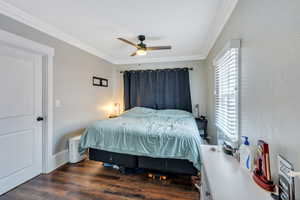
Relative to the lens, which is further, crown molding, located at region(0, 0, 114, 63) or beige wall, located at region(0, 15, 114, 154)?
beige wall, located at region(0, 15, 114, 154)

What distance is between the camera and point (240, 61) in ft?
4.96

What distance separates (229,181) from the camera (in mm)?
998

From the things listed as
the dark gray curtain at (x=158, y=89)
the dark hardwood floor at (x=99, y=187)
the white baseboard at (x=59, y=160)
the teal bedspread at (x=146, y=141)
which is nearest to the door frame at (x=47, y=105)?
the white baseboard at (x=59, y=160)

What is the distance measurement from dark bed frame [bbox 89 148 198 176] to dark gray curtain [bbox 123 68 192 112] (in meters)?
2.20

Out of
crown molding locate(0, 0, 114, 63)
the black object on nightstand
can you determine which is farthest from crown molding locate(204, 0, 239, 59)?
crown molding locate(0, 0, 114, 63)

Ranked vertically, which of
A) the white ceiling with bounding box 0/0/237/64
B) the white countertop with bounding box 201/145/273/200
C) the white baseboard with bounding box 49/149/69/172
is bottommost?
the white baseboard with bounding box 49/149/69/172

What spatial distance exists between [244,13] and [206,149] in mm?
1432

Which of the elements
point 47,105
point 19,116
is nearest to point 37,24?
point 47,105

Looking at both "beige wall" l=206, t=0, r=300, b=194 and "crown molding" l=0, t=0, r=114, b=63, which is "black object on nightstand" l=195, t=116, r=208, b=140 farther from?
"crown molding" l=0, t=0, r=114, b=63

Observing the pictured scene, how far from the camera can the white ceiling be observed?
1.91 metres

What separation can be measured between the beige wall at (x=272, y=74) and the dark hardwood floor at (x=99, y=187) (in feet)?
4.31

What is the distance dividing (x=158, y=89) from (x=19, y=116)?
10.5 ft

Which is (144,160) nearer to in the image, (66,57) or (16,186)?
(16,186)

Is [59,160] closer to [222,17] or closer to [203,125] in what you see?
[203,125]
